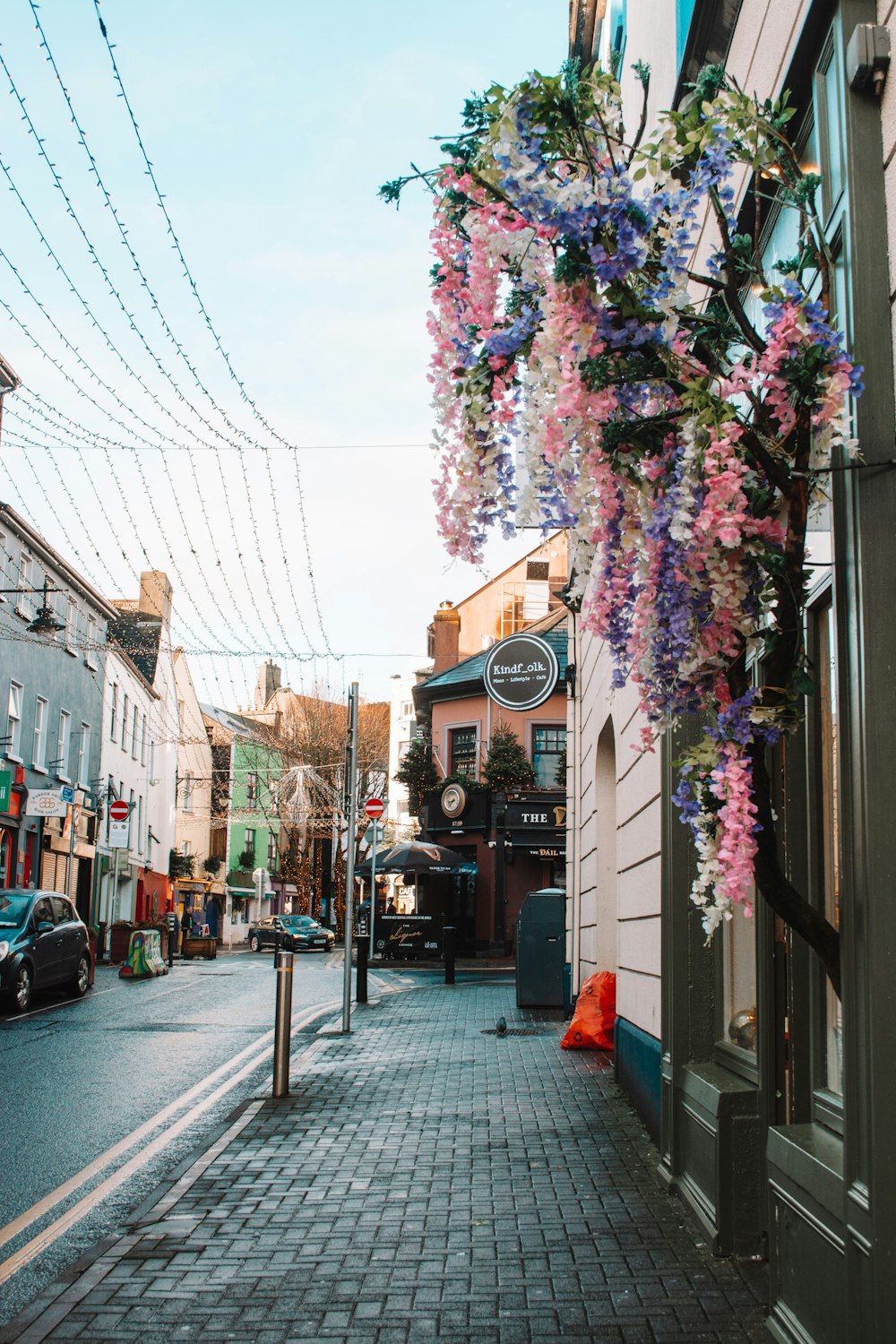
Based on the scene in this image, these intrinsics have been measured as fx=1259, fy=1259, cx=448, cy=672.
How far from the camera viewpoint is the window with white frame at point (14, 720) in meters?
28.8

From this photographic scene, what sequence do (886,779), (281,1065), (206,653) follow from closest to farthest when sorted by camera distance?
1. (886,779)
2. (281,1065)
3. (206,653)

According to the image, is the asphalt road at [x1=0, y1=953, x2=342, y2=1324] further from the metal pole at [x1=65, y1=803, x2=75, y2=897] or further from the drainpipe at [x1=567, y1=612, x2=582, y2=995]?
the metal pole at [x1=65, y1=803, x2=75, y2=897]

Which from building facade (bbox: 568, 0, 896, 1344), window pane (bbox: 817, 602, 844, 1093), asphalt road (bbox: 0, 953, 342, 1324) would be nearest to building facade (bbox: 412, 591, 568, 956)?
asphalt road (bbox: 0, 953, 342, 1324)

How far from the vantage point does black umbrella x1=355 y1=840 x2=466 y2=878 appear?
30.9 metres

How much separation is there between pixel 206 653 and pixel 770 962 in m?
18.0

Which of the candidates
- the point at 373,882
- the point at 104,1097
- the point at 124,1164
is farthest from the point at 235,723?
the point at 124,1164

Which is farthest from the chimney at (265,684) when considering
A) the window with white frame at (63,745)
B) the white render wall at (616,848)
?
the white render wall at (616,848)

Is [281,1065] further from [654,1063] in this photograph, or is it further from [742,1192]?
[742,1192]

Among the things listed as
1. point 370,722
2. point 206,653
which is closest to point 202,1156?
point 206,653

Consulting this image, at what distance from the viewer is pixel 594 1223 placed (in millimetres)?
5789

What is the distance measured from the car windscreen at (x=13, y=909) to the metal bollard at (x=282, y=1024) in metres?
8.12

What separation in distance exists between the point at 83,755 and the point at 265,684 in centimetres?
3926

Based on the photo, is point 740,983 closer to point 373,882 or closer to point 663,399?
point 663,399

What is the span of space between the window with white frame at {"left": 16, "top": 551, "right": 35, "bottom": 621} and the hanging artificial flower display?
26192 mm
